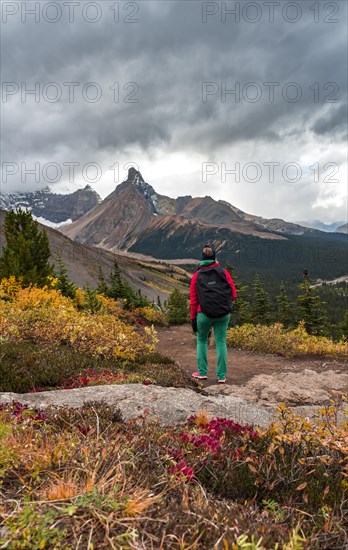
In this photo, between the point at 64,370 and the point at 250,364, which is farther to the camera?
the point at 250,364

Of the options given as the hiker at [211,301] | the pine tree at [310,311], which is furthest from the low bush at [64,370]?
the pine tree at [310,311]

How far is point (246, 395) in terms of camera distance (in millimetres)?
7730

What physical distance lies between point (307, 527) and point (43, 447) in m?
2.06

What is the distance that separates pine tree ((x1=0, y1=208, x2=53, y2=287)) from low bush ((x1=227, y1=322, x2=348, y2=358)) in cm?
1192

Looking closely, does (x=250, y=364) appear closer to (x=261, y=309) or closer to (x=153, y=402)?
(x=153, y=402)

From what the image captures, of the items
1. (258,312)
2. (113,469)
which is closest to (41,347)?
(113,469)

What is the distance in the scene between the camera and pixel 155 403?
5.12 metres

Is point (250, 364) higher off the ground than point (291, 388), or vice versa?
point (291, 388)

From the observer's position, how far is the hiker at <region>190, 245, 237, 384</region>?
819cm

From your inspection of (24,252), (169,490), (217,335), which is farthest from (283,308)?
(169,490)

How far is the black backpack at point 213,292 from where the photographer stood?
8.17 m

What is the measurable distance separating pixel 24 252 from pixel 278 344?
50.2 feet

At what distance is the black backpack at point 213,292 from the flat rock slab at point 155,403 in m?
2.61

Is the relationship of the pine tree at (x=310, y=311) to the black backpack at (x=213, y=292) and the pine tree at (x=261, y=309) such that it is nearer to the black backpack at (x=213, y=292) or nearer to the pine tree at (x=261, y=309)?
the pine tree at (x=261, y=309)
